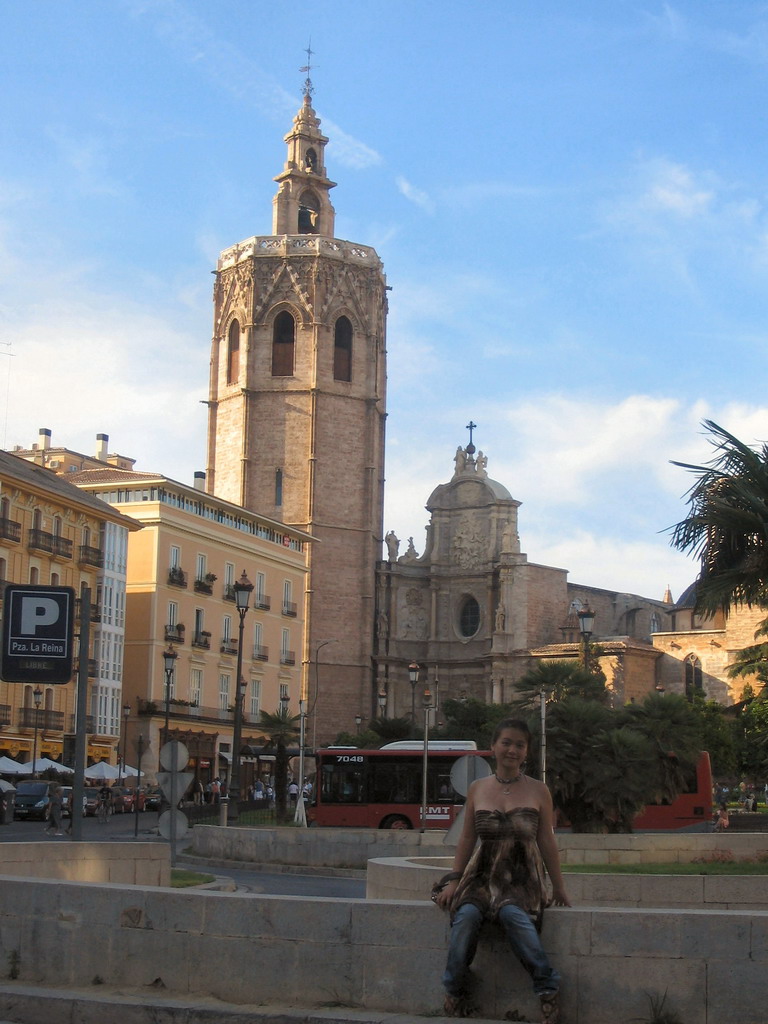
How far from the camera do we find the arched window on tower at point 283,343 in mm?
84625

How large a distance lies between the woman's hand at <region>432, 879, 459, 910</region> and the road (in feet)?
13.4

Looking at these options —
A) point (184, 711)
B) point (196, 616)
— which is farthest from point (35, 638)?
point (196, 616)

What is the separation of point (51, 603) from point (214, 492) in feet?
232

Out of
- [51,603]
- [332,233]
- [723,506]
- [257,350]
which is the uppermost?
[332,233]

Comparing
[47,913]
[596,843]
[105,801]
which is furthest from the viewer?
[105,801]

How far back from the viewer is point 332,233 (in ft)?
295

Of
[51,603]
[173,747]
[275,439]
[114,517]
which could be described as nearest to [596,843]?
[173,747]

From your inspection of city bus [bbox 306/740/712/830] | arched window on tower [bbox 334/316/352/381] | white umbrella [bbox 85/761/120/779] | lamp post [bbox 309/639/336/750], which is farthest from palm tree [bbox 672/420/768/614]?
arched window on tower [bbox 334/316/352/381]

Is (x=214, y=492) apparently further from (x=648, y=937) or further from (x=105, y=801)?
(x=648, y=937)

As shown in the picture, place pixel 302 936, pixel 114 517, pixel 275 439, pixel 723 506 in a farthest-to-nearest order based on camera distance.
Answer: pixel 275 439 → pixel 114 517 → pixel 723 506 → pixel 302 936

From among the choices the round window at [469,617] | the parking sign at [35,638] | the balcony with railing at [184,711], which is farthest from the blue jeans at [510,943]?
the round window at [469,617]

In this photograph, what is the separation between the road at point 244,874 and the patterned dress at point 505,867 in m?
4.26

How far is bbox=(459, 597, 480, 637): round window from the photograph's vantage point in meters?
87.1

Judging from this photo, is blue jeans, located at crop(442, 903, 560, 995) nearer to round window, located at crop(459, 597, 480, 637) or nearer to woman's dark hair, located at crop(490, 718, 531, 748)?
woman's dark hair, located at crop(490, 718, 531, 748)
